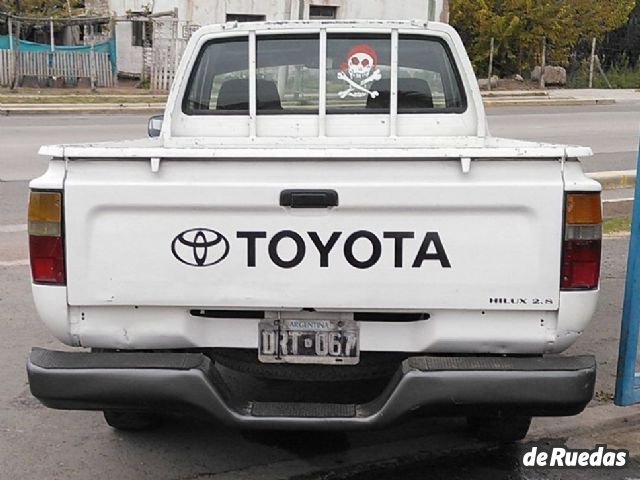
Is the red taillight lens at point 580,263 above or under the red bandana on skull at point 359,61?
under

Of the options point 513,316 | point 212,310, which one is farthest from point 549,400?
point 212,310

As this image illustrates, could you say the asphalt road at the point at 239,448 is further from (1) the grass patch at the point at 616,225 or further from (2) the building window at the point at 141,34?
(2) the building window at the point at 141,34

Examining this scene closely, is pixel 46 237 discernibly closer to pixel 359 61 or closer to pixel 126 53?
pixel 359 61

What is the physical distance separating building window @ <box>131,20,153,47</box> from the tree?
457 inches

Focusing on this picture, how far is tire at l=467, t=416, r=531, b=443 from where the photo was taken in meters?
4.23

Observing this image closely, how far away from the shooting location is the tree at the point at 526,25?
3222 cm

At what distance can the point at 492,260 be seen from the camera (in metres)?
3.37

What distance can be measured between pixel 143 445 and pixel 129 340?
103 cm

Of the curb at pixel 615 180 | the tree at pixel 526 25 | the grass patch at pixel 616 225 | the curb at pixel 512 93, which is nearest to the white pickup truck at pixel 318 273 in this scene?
the grass patch at pixel 616 225

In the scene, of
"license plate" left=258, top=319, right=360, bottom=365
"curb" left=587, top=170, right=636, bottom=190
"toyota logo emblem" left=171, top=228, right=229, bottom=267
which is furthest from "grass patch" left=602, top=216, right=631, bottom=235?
"toyota logo emblem" left=171, top=228, right=229, bottom=267

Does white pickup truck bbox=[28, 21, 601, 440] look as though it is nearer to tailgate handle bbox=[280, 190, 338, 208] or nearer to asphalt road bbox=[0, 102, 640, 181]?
tailgate handle bbox=[280, 190, 338, 208]

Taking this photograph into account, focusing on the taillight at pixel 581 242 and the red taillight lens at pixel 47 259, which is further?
the red taillight lens at pixel 47 259

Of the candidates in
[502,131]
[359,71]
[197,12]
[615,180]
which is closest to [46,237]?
[359,71]

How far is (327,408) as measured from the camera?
3461 millimetres
